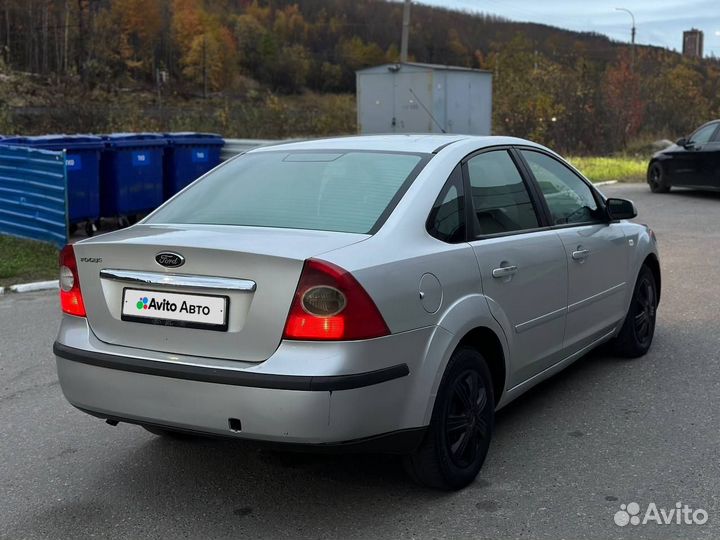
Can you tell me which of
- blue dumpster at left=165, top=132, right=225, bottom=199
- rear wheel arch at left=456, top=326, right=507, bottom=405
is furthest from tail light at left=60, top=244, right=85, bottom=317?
blue dumpster at left=165, top=132, right=225, bottom=199

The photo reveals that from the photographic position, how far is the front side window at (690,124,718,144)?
55.7 feet

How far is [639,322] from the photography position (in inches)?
228

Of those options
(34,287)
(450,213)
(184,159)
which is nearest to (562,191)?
(450,213)

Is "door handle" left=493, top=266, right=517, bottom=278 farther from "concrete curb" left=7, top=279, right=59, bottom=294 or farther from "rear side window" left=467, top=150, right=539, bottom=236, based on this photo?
"concrete curb" left=7, top=279, right=59, bottom=294

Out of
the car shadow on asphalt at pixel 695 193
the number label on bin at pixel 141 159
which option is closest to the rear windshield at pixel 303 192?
the number label on bin at pixel 141 159

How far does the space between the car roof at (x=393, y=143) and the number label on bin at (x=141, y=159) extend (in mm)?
8773

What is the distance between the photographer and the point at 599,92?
113 feet

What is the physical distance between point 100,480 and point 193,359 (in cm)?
104

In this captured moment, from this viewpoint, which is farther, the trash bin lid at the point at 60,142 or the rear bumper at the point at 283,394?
the trash bin lid at the point at 60,142

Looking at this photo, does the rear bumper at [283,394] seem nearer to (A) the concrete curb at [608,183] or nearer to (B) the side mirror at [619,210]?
(B) the side mirror at [619,210]

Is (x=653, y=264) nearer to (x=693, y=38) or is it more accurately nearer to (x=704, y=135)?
(x=704, y=135)

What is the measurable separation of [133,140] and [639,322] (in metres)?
9.18

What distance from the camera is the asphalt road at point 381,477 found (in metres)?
3.36

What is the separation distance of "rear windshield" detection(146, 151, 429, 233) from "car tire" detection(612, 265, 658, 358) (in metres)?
2.42
